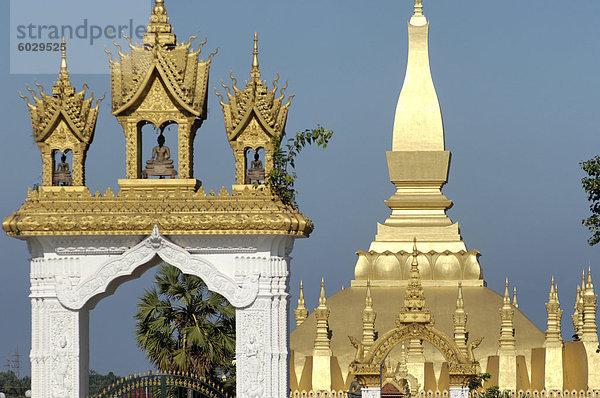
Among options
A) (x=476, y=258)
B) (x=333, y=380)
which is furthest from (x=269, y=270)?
(x=476, y=258)

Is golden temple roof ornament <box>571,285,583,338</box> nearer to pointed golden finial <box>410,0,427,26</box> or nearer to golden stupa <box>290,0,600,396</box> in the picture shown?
golden stupa <box>290,0,600,396</box>

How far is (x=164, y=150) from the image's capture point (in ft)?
87.7

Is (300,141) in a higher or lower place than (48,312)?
higher

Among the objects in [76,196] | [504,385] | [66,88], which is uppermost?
[66,88]

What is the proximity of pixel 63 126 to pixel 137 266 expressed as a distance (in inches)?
94.9

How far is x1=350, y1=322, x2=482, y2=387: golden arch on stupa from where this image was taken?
29.9 metres

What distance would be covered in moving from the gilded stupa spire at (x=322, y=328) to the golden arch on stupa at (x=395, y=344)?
44.5 ft

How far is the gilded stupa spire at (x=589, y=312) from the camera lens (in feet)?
143

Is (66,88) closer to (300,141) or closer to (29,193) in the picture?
(29,193)

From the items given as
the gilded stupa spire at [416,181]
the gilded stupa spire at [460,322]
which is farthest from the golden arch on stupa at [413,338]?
the gilded stupa spire at [416,181]

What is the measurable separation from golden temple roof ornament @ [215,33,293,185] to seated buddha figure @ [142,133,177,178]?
984 mm

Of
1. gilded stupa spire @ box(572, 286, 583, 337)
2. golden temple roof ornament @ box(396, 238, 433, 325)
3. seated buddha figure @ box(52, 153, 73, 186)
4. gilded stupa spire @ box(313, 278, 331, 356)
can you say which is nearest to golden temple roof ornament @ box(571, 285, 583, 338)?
gilded stupa spire @ box(572, 286, 583, 337)

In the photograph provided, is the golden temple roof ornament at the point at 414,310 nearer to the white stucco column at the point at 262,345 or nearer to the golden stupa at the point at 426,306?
the white stucco column at the point at 262,345

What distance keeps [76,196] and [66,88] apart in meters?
1.69
